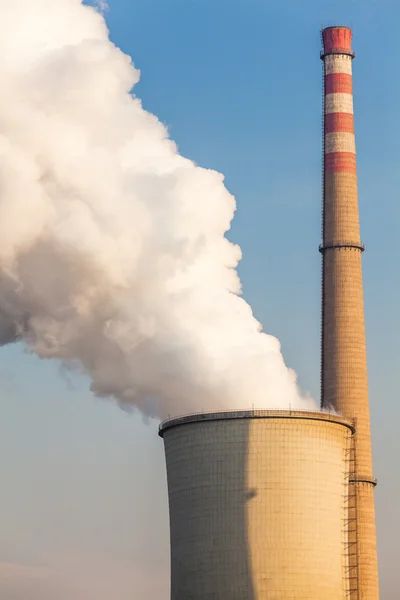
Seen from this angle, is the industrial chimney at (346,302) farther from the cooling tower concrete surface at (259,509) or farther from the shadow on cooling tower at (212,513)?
the shadow on cooling tower at (212,513)

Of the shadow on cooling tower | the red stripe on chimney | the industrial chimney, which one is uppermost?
the red stripe on chimney

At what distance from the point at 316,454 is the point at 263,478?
225 cm

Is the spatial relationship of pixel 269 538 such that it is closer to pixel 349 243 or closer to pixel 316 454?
pixel 316 454

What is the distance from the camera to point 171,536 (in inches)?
2000

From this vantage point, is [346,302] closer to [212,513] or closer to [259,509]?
[259,509]

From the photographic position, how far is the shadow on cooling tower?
48.4m

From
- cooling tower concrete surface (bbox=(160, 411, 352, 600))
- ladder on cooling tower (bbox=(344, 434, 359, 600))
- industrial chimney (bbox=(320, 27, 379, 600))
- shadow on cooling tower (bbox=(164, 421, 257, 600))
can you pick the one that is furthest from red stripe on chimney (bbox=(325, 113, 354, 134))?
shadow on cooling tower (bbox=(164, 421, 257, 600))

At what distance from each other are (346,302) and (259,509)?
15.6 m

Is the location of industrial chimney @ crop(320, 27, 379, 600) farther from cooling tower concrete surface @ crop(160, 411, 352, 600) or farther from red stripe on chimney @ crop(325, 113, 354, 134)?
cooling tower concrete surface @ crop(160, 411, 352, 600)

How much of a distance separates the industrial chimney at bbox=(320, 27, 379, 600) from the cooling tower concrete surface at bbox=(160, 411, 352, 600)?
9.24 meters

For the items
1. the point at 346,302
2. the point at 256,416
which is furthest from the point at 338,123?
the point at 256,416

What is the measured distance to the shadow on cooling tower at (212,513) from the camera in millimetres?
48438

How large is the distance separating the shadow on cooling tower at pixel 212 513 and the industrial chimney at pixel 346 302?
10234 mm

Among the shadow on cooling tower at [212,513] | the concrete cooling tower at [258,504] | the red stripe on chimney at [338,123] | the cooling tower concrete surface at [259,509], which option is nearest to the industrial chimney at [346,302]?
the red stripe on chimney at [338,123]
